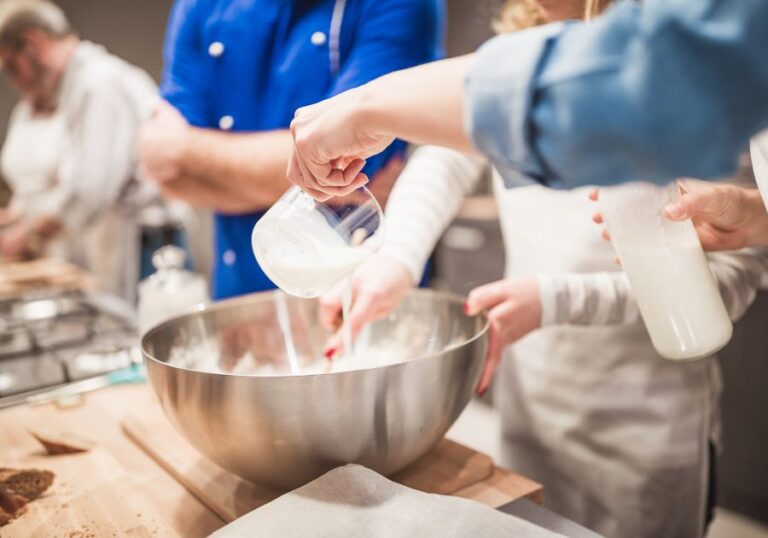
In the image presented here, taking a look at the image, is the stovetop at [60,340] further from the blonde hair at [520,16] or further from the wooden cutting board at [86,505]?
the blonde hair at [520,16]

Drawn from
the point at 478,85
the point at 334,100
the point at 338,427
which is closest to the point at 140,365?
the point at 338,427

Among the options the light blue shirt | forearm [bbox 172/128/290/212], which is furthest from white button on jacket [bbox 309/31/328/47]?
the light blue shirt

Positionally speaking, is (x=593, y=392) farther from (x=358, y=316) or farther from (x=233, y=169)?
(x=233, y=169)

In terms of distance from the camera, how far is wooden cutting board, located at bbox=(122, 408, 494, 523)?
757 mm

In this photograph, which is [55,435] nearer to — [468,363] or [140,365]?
[140,365]

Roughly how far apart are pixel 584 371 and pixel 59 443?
2.85 feet

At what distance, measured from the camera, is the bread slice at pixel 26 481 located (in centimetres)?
78

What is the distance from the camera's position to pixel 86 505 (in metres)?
0.76

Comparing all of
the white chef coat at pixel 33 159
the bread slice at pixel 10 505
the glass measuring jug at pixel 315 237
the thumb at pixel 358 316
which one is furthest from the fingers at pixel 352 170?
the white chef coat at pixel 33 159

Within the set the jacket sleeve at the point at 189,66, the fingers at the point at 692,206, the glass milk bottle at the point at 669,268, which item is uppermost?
the jacket sleeve at the point at 189,66

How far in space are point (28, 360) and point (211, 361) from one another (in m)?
0.62

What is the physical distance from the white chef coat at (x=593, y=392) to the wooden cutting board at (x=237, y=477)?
0.34 m

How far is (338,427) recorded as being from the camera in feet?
2.24

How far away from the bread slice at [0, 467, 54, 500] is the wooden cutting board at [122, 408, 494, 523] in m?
0.13
